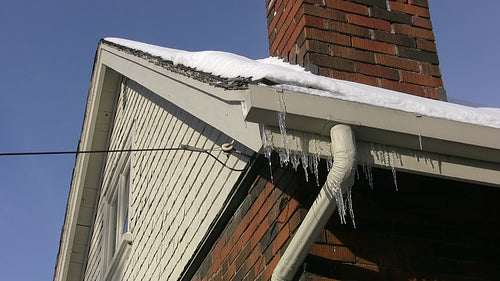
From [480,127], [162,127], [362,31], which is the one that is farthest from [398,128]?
[162,127]

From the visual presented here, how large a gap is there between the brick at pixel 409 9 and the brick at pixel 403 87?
29.9 inches

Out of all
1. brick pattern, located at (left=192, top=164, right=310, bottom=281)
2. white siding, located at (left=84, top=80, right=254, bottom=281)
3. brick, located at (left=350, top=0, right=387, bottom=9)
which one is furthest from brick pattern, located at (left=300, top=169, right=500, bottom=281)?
brick, located at (left=350, top=0, right=387, bottom=9)

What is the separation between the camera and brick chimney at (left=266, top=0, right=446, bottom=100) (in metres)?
4.22

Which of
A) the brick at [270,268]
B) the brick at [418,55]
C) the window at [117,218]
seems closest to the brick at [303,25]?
the brick at [418,55]

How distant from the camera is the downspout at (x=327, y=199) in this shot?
292 centimetres

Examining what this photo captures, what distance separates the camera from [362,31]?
4484mm

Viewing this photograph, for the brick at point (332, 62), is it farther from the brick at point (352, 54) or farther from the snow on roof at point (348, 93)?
the snow on roof at point (348, 93)

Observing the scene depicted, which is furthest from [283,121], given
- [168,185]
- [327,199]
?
[168,185]

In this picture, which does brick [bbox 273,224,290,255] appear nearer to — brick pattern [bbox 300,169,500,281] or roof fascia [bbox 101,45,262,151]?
brick pattern [bbox 300,169,500,281]

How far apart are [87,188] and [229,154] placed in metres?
5.83

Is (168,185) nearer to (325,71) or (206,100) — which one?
(206,100)

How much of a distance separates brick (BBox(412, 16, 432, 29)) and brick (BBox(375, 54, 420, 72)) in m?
0.43

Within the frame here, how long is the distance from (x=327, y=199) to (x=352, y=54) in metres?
1.61

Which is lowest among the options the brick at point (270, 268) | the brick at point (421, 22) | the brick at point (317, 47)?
the brick at point (270, 268)
